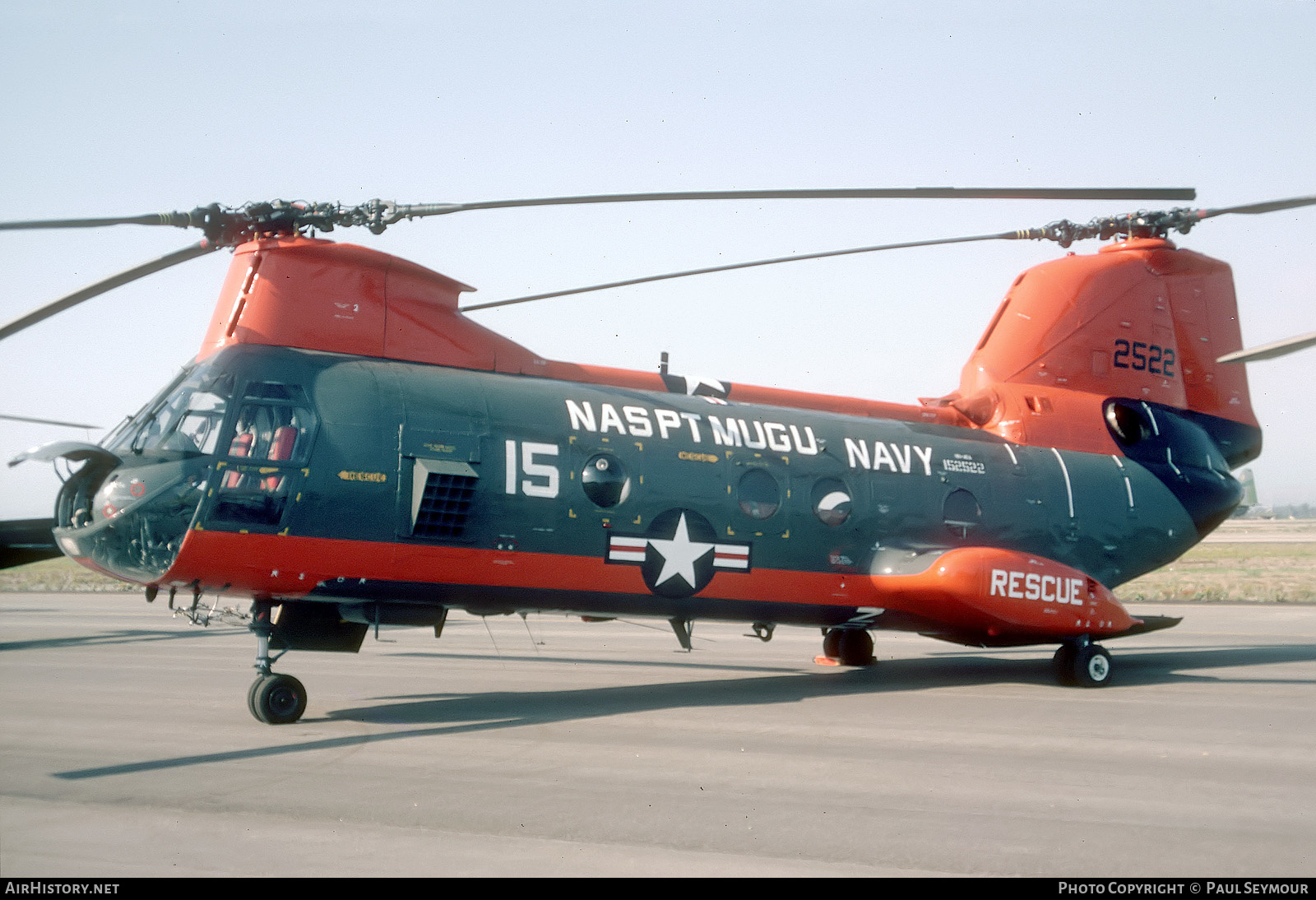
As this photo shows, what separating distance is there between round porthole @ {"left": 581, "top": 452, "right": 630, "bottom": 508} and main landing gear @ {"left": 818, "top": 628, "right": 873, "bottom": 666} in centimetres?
539

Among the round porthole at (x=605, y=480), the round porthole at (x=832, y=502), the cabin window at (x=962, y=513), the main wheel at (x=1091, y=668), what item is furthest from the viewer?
the cabin window at (x=962, y=513)

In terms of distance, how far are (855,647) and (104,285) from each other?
35.8ft

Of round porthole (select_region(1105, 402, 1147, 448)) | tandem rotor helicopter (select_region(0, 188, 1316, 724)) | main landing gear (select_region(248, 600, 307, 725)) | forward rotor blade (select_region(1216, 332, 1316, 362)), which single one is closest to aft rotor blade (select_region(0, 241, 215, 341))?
tandem rotor helicopter (select_region(0, 188, 1316, 724))

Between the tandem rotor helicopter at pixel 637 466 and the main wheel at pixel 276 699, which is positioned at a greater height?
the tandem rotor helicopter at pixel 637 466

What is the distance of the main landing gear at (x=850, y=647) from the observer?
15797mm

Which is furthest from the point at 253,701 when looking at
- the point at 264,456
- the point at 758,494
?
the point at 758,494

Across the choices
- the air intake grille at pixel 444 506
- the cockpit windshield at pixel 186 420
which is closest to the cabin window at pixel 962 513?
the air intake grille at pixel 444 506

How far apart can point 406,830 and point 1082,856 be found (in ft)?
12.2

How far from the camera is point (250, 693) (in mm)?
10156

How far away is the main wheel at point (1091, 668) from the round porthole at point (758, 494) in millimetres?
4366

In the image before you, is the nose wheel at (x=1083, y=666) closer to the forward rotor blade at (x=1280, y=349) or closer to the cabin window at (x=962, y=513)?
the cabin window at (x=962, y=513)

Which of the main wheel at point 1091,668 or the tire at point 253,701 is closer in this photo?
the tire at point 253,701

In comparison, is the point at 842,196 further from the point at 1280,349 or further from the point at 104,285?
the point at 104,285

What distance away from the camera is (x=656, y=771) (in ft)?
26.2
